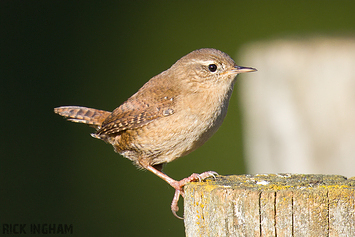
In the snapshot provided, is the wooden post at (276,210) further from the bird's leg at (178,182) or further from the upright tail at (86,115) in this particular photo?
the upright tail at (86,115)

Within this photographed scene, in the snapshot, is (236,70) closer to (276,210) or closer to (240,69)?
(240,69)

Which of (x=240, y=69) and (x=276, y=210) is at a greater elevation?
(x=240, y=69)

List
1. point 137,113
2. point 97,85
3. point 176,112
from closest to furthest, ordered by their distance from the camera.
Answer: point 176,112
point 137,113
point 97,85

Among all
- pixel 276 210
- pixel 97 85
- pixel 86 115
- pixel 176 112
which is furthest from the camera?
pixel 97 85

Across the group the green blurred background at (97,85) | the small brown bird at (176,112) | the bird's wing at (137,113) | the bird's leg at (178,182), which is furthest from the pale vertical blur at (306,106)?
the bird's wing at (137,113)

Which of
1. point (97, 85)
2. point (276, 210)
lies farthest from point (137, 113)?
point (97, 85)
